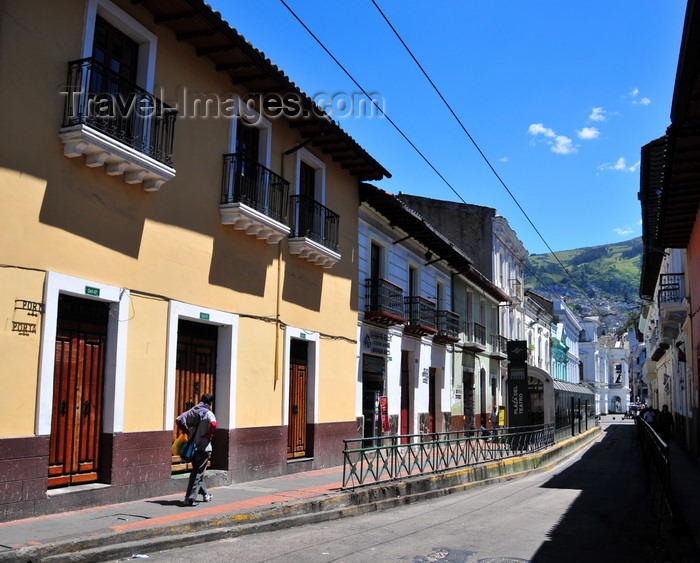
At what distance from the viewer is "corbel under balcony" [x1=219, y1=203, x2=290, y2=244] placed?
40.2 ft

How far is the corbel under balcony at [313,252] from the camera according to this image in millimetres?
14570

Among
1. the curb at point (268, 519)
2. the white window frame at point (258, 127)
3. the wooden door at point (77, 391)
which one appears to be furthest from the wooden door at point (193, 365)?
the white window frame at point (258, 127)

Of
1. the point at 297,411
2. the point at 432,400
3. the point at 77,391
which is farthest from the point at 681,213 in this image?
the point at 77,391

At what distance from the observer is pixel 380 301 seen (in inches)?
736

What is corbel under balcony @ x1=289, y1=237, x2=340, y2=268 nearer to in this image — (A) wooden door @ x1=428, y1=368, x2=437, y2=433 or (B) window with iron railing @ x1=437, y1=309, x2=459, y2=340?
(B) window with iron railing @ x1=437, y1=309, x2=459, y2=340

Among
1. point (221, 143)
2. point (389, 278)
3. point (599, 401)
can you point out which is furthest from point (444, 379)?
point (599, 401)

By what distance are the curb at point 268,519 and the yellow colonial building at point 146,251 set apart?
1.65 metres

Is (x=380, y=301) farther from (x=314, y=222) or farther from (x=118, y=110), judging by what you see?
(x=118, y=110)

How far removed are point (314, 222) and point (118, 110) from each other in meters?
6.24

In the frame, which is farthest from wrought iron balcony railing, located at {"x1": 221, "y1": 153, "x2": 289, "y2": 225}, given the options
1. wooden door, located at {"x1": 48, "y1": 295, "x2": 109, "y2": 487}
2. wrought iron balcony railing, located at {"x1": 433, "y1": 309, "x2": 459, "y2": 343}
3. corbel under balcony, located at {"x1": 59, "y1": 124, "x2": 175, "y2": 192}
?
wrought iron balcony railing, located at {"x1": 433, "y1": 309, "x2": 459, "y2": 343}

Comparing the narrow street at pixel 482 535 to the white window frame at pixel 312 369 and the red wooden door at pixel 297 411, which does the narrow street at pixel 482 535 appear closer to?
the red wooden door at pixel 297 411

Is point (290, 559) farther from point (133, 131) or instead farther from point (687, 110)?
point (687, 110)

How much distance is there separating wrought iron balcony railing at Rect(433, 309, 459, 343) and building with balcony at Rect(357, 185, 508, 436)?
1.3 inches

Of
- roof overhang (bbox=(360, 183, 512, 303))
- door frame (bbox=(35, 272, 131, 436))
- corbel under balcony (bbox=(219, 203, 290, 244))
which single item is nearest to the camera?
door frame (bbox=(35, 272, 131, 436))
